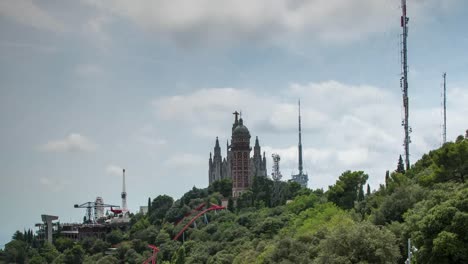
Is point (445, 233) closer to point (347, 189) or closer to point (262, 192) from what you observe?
point (347, 189)

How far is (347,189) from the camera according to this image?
76.8 meters

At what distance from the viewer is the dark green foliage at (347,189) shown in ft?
248

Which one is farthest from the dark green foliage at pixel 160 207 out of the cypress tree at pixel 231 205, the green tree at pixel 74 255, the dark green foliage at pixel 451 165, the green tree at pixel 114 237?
the dark green foliage at pixel 451 165

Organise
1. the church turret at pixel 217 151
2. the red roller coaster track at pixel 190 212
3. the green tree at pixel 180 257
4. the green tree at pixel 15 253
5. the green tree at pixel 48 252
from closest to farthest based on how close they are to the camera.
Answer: the green tree at pixel 180 257
the green tree at pixel 48 252
the red roller coaster track at pixel 190 212
the green tree at pixel 15 253
the church turret at pixel 217 151

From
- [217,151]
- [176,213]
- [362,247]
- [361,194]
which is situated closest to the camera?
[362,247]

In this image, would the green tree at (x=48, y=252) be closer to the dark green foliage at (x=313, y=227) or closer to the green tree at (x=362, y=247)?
the dark green foliage at (x=313, y=227)

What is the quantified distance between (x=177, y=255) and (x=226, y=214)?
84.2 ft

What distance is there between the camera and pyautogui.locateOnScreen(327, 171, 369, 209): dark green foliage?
75.7 meters

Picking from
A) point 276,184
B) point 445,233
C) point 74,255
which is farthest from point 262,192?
point 445,233

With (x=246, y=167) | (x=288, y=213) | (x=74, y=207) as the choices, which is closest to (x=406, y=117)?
(x=288, y=213)

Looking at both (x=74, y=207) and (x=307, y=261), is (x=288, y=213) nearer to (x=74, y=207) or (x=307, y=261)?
(x=307, y=261)

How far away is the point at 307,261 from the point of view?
48.7 metres

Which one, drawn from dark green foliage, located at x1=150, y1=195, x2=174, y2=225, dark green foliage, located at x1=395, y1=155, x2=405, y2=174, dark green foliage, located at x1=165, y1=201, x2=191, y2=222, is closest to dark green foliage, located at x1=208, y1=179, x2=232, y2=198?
dark green foliage, located at x1=150, y1=195, x2=174, y2=225

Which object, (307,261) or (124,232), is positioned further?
(124,232)
